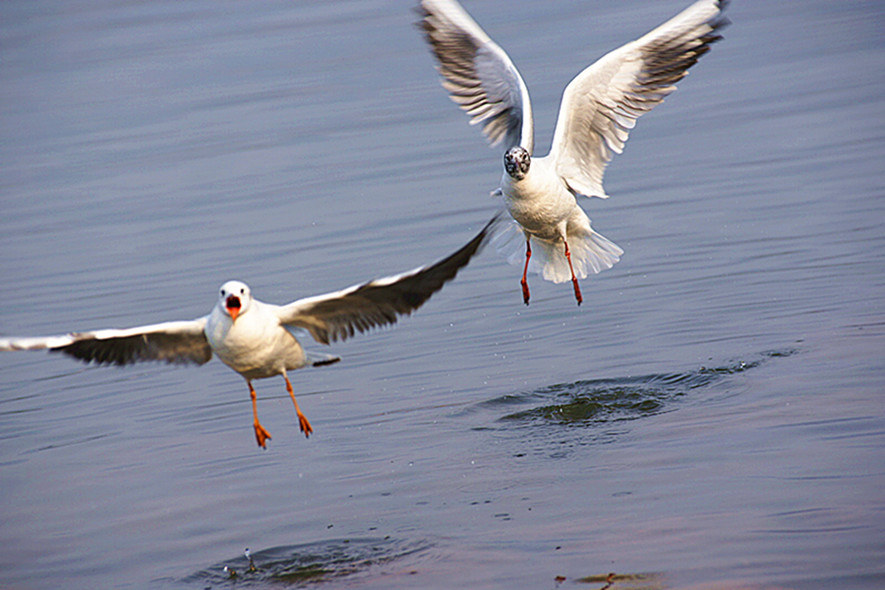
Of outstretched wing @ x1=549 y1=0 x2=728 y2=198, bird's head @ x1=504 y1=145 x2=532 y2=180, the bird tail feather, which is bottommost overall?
the bird tail feather

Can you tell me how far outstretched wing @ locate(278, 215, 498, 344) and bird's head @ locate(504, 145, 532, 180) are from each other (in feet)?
4.52

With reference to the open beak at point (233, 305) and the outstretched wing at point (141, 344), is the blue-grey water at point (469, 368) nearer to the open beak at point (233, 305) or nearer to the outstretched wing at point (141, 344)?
the outstretched wing at point (141, 344)

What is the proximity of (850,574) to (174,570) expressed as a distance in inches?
132

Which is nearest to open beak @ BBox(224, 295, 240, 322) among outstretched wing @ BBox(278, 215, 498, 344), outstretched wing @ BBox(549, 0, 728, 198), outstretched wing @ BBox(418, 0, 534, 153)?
outstretched wing @ BBox(278, 215, 498, 344)

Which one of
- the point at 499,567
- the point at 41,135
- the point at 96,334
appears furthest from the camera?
the point at 41,135

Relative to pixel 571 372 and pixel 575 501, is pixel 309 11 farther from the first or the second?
pixel 575 501

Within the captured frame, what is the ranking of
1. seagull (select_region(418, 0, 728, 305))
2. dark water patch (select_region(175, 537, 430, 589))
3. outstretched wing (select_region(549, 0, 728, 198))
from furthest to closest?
outstretched wing (select_region(549, 0, 728, 198))
seagull (select_region(418, 0, 728, 305))
dark water patch (select_region(175, 537, 430, 589))

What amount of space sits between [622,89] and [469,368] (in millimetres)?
2281

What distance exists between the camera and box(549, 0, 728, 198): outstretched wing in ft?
29.2

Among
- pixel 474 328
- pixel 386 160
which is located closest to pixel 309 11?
pixel 386 160

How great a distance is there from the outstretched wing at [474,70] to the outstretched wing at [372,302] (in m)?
2.67

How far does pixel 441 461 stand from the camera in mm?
7797

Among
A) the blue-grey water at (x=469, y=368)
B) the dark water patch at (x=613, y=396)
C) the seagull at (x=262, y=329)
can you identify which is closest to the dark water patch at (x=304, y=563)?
the blue-grey water at (x=469, y=368)

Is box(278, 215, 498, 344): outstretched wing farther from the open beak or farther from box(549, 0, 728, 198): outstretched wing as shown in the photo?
box(549, 0, 728, 198): outstretched wing
